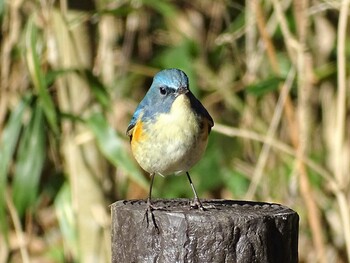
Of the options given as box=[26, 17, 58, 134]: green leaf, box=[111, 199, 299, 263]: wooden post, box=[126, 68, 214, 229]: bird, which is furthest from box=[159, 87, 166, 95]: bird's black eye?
box=[26, 17, 58, 134]: green leaf

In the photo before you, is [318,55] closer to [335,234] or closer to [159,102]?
[335,234]

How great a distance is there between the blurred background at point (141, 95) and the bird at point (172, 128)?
96 cm

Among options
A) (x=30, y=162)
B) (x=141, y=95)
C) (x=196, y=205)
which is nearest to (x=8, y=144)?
(x=30, y=162)

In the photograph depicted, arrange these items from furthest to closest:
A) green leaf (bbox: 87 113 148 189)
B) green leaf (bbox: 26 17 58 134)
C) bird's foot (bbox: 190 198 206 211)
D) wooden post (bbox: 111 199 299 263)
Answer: green leaf (bbox: 87 113 148 189)
green leaf (bbox: 26 17 58 134)
bird's foot (bbox: 190 198 206 211)
wooden post (bbox: 111 199 299 263)

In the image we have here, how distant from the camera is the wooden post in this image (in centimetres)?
215

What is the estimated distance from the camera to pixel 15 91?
192 inches

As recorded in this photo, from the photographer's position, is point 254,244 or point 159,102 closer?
point 254,244

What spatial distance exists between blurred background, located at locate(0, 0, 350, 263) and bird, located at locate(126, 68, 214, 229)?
3.17 feet

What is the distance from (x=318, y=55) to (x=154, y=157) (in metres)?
2.57

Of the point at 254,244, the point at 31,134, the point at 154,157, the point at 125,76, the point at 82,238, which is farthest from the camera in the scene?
the point at 125,76

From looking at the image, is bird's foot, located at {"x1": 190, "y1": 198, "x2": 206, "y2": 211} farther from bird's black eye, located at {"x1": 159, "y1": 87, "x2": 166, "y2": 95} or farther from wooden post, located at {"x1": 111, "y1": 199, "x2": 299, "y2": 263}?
bird's black eye, located at {"x1": 159, "y1": 87, "x2": 166, "y2": 95}

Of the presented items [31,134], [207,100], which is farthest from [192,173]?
[31,134]

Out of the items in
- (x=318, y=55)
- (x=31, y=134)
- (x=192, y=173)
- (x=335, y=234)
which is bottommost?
(x=335, y=234)

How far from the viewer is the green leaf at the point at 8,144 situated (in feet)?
13.7
